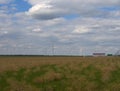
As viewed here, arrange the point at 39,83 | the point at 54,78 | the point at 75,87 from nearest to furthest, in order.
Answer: the point at 75,87
the point at 39,83
the point at 54,78

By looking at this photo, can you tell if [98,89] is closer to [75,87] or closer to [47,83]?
[75,87]

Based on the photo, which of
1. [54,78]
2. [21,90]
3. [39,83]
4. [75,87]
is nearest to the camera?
[21,90]

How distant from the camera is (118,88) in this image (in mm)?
18625

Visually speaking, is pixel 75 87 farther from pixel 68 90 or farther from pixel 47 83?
pixel 47 83

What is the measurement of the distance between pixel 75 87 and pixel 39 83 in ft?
12.0

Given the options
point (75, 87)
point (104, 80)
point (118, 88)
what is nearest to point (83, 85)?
point (75, 87)

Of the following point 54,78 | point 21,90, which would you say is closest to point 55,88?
point 21,90

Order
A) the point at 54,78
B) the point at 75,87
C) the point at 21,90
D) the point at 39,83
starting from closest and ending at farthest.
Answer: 1. the point at 21,90
2. the point at 75,87
3. the point at 39,83
4. the point at 54,78

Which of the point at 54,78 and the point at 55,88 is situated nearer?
the point at 55,88

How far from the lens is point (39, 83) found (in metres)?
22.1

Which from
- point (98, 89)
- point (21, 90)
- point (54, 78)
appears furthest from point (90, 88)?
point (54, 78)

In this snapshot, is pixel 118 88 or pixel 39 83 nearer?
pixel 118 88

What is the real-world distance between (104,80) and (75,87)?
476 cm

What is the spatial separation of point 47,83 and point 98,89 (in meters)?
4.40
